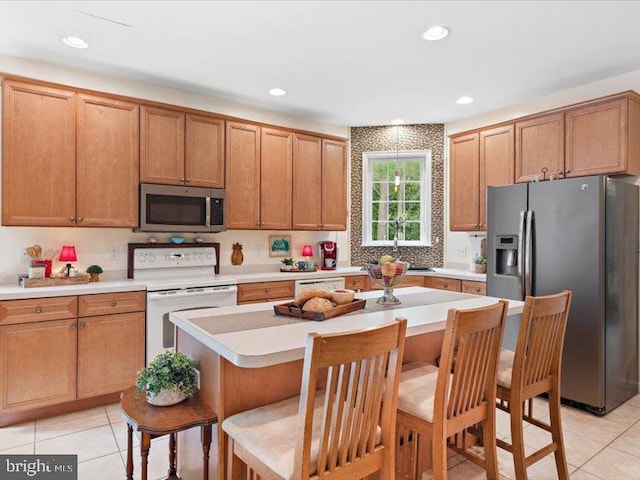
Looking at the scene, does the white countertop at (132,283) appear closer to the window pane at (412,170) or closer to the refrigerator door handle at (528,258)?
the refrigerator door handle at (528,258)

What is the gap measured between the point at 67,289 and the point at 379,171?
144 inches

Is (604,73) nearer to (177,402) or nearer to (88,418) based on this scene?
(177,402)

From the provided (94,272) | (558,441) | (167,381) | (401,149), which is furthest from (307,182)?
(558,441)

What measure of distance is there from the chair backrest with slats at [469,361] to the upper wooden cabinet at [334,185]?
3067 millimetres

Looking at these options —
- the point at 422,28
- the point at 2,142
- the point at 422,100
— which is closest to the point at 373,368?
the point at 422,28

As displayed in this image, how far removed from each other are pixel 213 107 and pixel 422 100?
2162mm

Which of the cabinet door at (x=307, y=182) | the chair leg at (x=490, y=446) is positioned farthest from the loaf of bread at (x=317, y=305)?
the cabinet door at (x=307, y=182)

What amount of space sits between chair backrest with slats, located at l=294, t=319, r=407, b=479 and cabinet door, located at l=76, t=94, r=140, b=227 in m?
2.74

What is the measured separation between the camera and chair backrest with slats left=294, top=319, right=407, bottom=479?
1.15 m

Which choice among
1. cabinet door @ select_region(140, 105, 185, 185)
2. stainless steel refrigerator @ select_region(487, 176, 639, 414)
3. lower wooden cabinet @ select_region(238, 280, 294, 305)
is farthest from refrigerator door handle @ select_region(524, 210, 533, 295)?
cabinet door @ select_region(140, 105, 185, 185)

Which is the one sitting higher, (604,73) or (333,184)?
(604,73)

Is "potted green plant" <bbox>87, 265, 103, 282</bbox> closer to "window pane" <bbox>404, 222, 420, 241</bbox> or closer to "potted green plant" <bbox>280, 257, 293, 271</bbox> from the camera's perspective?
"potted green plant" <bbox>280, 257, 293, 271</bbox>

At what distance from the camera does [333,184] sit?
4.73 meters

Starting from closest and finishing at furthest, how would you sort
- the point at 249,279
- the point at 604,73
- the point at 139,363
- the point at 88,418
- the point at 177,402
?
the point at 177,402 → the point at 88,418 → the point at 139,363 → the point at 604,73 → the point at 249,279
